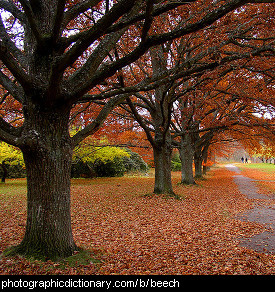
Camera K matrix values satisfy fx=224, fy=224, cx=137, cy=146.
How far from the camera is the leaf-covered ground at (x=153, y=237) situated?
13.1ft

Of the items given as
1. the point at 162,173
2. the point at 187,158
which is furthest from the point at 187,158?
the point at 162,173

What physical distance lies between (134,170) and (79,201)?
16.8 m

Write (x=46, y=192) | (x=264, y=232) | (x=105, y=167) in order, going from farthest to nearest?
Answer: (x=105, y=167) → (x=264, y=232) → (x=46, y=192)

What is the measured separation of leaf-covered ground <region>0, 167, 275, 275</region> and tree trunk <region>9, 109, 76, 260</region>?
1.01 feet

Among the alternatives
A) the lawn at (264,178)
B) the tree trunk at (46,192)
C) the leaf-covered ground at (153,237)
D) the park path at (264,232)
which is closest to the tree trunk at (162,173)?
the leaf-covered ground at (153,237)

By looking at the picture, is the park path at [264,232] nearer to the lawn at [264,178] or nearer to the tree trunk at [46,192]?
the tree trunk at [46,192]

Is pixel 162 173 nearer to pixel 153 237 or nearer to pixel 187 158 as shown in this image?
pixel 153 237

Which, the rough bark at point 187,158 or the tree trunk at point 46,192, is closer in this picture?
the tree trunk at point 46,192

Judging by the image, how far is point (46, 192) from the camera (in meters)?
4.18

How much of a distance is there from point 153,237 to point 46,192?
316 centimetres

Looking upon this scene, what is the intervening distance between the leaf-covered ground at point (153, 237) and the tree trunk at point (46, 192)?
306mm

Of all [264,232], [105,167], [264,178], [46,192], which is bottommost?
[264,178]

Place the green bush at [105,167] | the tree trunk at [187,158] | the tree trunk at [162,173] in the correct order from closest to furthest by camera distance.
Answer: the tree trunk at [162,173], the tree trunk at [187,158], the green bush at [105,167]

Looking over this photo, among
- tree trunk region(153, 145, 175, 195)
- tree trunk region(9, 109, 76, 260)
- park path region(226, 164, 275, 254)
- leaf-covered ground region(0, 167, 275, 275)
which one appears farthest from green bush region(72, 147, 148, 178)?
tree trunk region(9, 109, 76, 260)
